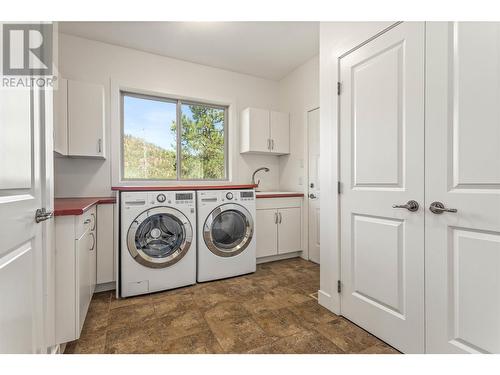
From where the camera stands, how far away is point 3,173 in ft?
2.72

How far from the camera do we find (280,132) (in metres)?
3.43

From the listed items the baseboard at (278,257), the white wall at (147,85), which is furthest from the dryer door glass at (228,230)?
the white wall at (147,85)

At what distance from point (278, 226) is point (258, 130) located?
52.2 inches

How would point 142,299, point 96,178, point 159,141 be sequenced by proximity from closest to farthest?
point 142,299
point 96,178
point 159,141

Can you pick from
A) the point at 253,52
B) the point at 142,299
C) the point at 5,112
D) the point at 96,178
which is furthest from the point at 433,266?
the point at 96,178

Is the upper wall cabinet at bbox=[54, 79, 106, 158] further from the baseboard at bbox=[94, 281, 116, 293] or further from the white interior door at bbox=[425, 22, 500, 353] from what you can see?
the white interior door at bbox=[425, 22, 500, 353]

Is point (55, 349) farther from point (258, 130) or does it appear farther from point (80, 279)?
point (258, 130)

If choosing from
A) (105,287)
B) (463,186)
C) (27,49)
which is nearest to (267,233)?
(105,287)

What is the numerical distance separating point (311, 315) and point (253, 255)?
1.02 meters

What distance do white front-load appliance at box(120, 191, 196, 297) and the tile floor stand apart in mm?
138

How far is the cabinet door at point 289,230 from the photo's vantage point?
3.08 metres

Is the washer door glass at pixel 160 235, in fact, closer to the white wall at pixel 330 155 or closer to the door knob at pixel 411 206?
the white wall at pixel 330 155
